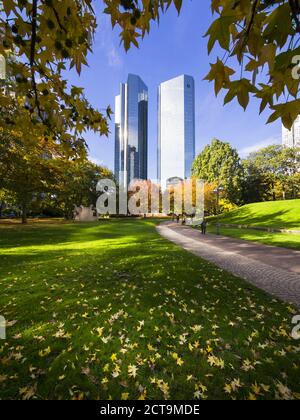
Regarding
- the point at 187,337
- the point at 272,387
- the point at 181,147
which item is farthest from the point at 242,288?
the point at 181,147

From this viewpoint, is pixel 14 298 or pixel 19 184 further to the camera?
pixel 19 184

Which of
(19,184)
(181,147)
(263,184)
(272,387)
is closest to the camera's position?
(272,387)

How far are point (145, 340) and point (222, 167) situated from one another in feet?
174

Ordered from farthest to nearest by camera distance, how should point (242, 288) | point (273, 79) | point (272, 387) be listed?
point (242, 288) < point (272, 387) < point (273, 79)

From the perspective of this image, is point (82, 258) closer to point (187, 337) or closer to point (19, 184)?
point (187, 337)

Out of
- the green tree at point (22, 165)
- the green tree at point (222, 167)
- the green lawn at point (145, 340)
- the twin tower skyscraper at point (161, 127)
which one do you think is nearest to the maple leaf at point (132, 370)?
the green lawn at point (145, 340)

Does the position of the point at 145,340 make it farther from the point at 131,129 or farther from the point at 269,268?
the point at 131,129

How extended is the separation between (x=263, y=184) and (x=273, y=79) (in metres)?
62.5

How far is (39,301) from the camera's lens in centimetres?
538

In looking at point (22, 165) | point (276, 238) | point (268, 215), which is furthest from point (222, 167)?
point (22, 165)

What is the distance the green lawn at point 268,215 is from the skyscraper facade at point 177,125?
135469 mm

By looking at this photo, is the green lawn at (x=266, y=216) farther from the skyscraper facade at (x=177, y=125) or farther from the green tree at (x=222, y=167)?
the skyscraper facade at (x=177, y=125)

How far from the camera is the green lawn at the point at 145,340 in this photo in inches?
112

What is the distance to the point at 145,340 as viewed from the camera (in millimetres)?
3828
